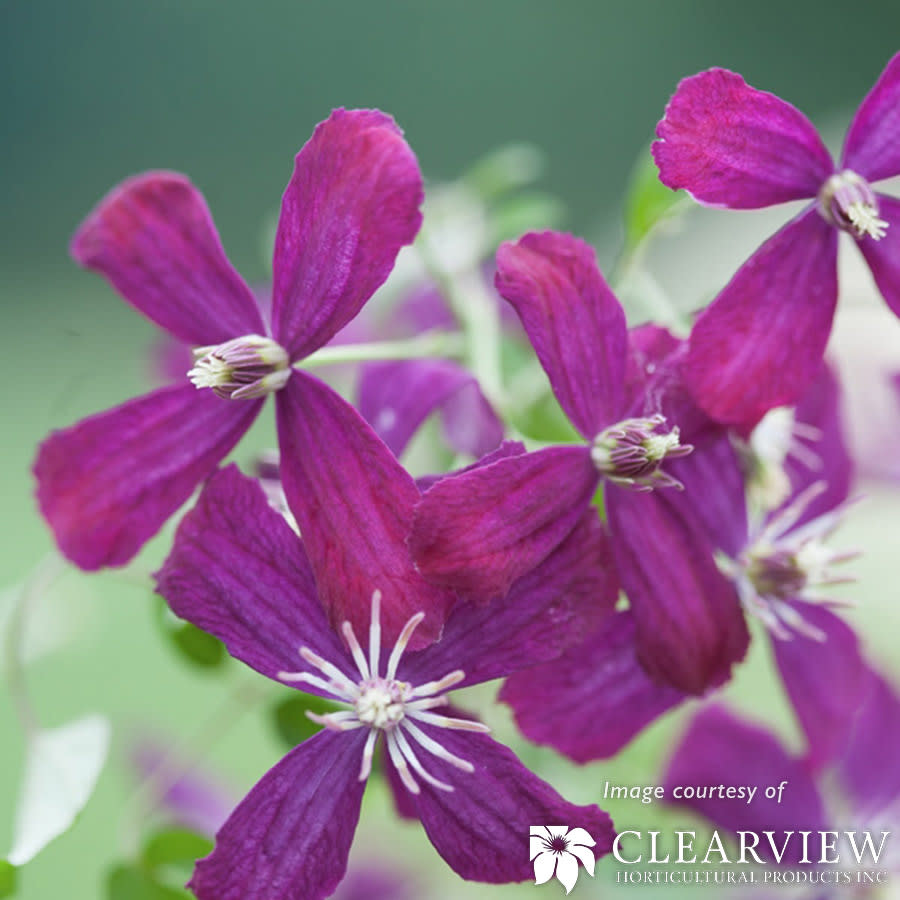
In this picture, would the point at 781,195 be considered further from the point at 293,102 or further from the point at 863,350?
the point at 293,102

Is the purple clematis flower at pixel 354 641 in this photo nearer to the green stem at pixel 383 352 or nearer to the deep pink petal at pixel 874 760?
the green stem at pixel 383 352

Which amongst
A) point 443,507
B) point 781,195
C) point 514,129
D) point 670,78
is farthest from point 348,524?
point 670,78

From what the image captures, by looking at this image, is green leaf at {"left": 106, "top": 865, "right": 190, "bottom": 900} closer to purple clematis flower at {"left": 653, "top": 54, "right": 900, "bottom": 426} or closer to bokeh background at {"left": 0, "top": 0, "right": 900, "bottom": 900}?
purple clematis flower at {"left": 653, "top": 54, "right": 900, "bottom": 426}

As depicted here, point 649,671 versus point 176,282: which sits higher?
point 176,282

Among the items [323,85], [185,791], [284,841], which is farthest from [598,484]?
[323,85]

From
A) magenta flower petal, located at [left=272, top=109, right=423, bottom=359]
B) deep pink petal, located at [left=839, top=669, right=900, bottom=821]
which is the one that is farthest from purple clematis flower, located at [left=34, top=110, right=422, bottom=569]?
deep pink petal, located at [left=839, top=669, right=900, bottom=821]

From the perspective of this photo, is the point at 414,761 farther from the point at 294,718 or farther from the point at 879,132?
the point at 879,132
